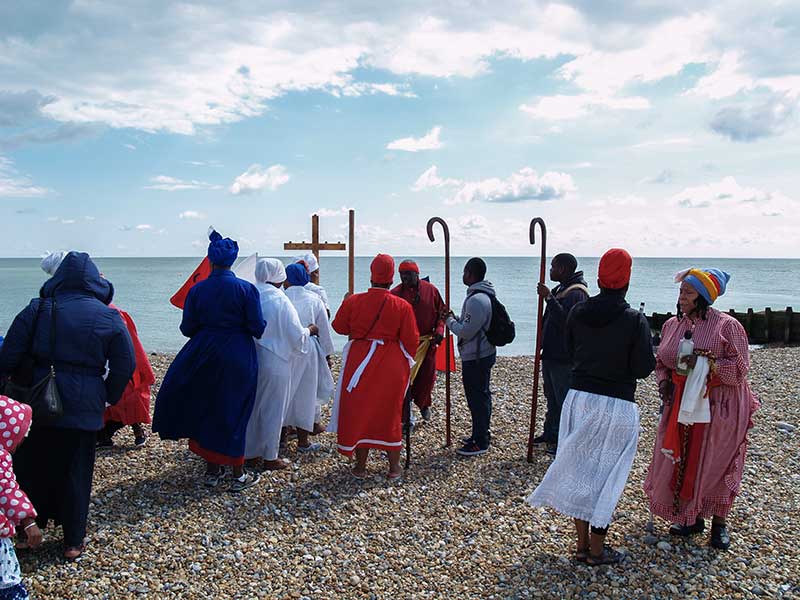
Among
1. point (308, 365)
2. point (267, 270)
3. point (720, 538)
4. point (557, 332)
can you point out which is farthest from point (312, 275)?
point (720, 538)

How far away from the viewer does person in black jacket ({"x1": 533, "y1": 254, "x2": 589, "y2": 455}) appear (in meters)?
6.19

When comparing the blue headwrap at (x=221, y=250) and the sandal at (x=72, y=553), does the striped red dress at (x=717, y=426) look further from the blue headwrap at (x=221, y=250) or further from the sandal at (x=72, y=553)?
the sandal at (x=72, y=553)

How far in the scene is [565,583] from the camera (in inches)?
162

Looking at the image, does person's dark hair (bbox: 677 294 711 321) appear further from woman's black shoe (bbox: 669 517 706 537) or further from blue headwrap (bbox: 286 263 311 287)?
blue headwrap (bbox: 286 263 311 287)

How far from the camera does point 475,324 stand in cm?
630

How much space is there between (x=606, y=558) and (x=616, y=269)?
6.15 ft

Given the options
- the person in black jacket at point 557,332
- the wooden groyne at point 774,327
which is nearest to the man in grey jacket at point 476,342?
the person in black jacket at point 557,332

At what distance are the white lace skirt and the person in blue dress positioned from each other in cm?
255

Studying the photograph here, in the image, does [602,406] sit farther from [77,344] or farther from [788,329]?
[788,329]

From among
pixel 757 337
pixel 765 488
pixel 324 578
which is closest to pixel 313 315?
pixel 324 578

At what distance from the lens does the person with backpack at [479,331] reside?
6.31 m

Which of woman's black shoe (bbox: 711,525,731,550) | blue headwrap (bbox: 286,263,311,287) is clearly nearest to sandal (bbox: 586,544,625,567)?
woman's black shoe (bbox: 711,525,731,550)

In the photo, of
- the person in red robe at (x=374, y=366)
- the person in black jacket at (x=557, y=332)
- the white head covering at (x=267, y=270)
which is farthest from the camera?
the person in black jacket at (x=557, y=332)

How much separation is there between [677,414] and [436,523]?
1928 mm
